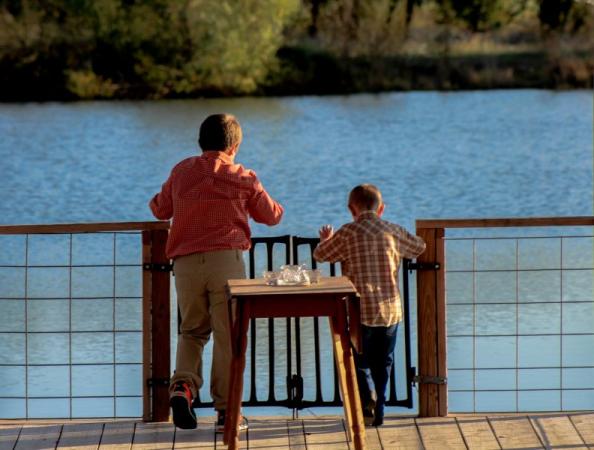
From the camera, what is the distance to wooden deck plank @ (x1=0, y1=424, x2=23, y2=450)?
16.6ft

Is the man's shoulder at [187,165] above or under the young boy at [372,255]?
above

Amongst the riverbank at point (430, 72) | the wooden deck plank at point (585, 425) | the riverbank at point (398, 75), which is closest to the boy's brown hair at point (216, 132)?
the wooden deck plank at point (585, 425)

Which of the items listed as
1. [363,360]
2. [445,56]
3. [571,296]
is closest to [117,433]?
[363,360]

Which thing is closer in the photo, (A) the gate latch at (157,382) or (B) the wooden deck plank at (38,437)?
(B) the wooden deck plank at (38,437)

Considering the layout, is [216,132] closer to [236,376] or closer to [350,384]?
[236,376]

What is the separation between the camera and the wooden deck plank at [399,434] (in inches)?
199

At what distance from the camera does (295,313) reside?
15.1ft

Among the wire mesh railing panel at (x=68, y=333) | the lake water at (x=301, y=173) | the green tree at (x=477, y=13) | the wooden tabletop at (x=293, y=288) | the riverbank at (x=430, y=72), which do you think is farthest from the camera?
the green tree at (x=477, y=13)

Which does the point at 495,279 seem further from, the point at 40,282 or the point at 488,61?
the point at 488,61

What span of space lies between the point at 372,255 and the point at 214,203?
630 mm

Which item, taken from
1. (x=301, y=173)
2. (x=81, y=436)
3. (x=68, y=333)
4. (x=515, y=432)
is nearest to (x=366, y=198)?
(x=515, y=432)

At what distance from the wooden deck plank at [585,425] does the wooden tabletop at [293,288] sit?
116cm

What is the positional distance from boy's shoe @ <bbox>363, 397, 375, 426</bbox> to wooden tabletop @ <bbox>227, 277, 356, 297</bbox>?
712mm

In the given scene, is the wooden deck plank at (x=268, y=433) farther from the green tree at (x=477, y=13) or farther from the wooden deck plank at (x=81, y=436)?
the green tree at (x=477, y=13)
